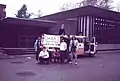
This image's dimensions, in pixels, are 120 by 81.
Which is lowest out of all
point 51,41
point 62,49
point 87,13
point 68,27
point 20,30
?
point 62,49

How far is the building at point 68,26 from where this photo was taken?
21.6ft

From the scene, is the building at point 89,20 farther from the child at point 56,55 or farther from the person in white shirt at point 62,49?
the child at point 56,55

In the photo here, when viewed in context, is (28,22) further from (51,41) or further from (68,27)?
(51,41)

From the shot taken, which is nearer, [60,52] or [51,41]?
[60,52]

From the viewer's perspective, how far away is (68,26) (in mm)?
9641

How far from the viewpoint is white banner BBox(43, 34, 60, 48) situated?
6627 mm

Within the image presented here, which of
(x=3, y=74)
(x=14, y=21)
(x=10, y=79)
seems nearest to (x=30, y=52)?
(x=14, y=21)

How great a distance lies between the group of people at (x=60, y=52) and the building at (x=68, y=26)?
2.25 ft

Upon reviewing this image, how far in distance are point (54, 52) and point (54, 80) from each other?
9.22 ft

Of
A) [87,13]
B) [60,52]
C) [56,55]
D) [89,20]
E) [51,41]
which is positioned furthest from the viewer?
[89,20]

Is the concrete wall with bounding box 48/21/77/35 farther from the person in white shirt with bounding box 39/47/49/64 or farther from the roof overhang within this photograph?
the person in white shirt with bounding box 39/47/49/64

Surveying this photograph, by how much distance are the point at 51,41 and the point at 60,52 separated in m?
0.49

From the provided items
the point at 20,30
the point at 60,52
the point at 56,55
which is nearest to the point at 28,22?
the point at 20,30

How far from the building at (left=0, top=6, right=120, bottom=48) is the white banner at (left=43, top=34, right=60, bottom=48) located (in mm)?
746
